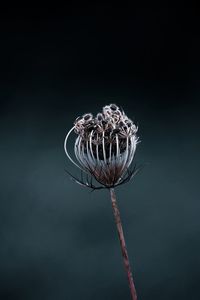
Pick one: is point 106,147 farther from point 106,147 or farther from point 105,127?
point 105,127

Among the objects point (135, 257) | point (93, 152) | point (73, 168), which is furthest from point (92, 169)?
point (135, 257)

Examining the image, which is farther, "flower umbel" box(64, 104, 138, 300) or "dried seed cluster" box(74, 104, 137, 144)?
"dried seed cluster" box(74, 104, 137, 144)

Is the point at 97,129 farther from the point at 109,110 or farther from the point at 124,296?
the point at 124,296

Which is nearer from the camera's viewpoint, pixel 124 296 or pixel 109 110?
pixel 109 110

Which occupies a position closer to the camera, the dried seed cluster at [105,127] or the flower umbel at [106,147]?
the flower umbel at [106,147]

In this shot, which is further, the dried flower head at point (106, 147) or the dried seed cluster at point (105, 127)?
the dried seed cluster at point (105, 127)

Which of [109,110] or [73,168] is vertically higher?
[73,168]

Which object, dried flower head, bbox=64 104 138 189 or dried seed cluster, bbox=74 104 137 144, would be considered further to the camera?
dried seed cluster, bbox=74 104 137 144

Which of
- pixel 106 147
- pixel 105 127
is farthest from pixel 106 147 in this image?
pixel 105 127
